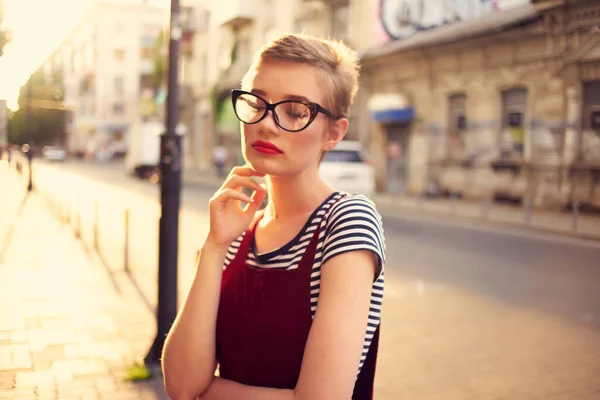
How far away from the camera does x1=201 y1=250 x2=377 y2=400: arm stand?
4.91ft

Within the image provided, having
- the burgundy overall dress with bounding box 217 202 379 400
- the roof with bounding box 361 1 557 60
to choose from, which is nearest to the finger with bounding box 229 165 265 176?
the burgundy overall dress with bounding box 217 202 379 400

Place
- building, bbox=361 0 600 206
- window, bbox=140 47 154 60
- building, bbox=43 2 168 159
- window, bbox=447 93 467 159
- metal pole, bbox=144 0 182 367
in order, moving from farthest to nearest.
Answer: building, bbox=43 2 168 159, window, bbox=140 47 154 60, window, bbox=447 93 467 159, building, bbox=361 0 600 206, metal pole, bbox=144 0 182 367

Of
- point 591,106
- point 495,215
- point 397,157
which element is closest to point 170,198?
point 495,215

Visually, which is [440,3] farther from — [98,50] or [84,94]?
[84,94]

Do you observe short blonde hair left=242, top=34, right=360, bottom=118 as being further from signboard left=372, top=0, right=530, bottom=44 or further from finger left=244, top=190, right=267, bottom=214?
signboard left=372, top=0, right=530, bottom=44

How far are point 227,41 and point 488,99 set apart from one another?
21.5 meters

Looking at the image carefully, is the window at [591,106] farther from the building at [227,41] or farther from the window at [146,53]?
the window at [146,53]

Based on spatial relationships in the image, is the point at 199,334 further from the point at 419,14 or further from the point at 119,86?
the point at 119,86

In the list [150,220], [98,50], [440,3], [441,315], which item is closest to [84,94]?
[98,50]

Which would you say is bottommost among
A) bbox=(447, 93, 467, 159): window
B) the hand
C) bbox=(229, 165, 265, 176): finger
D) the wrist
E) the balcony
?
the wrist

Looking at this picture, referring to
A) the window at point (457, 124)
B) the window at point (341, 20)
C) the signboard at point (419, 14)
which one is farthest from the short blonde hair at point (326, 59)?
the window at point (341, 20)

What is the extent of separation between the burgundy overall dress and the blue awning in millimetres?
22237

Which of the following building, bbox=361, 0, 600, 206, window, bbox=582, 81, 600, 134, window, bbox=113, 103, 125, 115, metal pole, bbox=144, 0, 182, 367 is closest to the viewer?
metal pole, bbox=144, 0, 182, 367

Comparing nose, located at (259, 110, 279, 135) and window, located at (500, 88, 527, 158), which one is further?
window, located at (500, 88, 527, 158)
